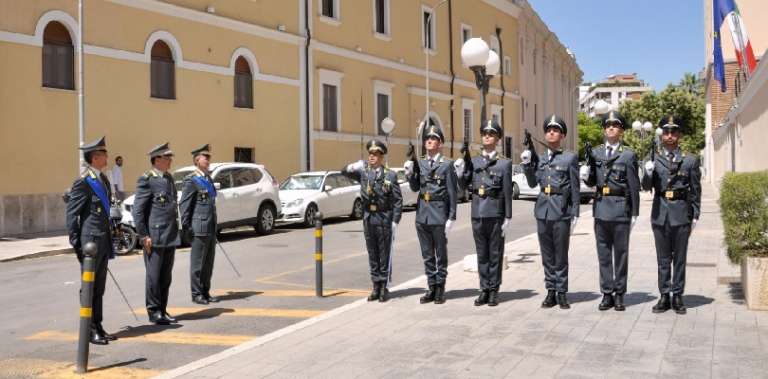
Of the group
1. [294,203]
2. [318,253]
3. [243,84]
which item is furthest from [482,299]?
[243,84]

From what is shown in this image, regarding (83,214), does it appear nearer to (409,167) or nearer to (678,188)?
(409,167)

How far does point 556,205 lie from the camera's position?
8.42 metres

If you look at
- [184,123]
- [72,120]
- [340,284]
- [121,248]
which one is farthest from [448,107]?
[340,284]

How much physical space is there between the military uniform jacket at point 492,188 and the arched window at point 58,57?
48.0 feet

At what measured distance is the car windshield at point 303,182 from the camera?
73.8 ft

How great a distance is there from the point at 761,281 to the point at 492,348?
3.16 metres

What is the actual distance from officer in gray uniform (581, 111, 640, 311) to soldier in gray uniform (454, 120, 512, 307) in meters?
0.93

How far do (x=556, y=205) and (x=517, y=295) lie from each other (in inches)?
59.6

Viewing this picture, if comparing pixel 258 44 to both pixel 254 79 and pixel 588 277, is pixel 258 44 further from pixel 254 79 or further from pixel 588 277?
pixel 588 277

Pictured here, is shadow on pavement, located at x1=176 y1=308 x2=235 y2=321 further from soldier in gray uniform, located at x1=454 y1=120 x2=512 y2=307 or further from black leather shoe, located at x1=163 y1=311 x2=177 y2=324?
soldier in gray uniform, located at x1=454 y1=120 x2=512 y2=307

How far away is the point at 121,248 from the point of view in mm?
15586

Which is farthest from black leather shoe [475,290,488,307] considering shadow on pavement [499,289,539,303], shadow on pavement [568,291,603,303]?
shadow on pavement [568,291,603,303]

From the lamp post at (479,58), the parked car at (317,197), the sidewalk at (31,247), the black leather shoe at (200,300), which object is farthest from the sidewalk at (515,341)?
the parked car at (317,197)

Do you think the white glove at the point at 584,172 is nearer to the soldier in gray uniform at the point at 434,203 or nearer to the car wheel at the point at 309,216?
the soldier in gray uniform at the point at 434,203
